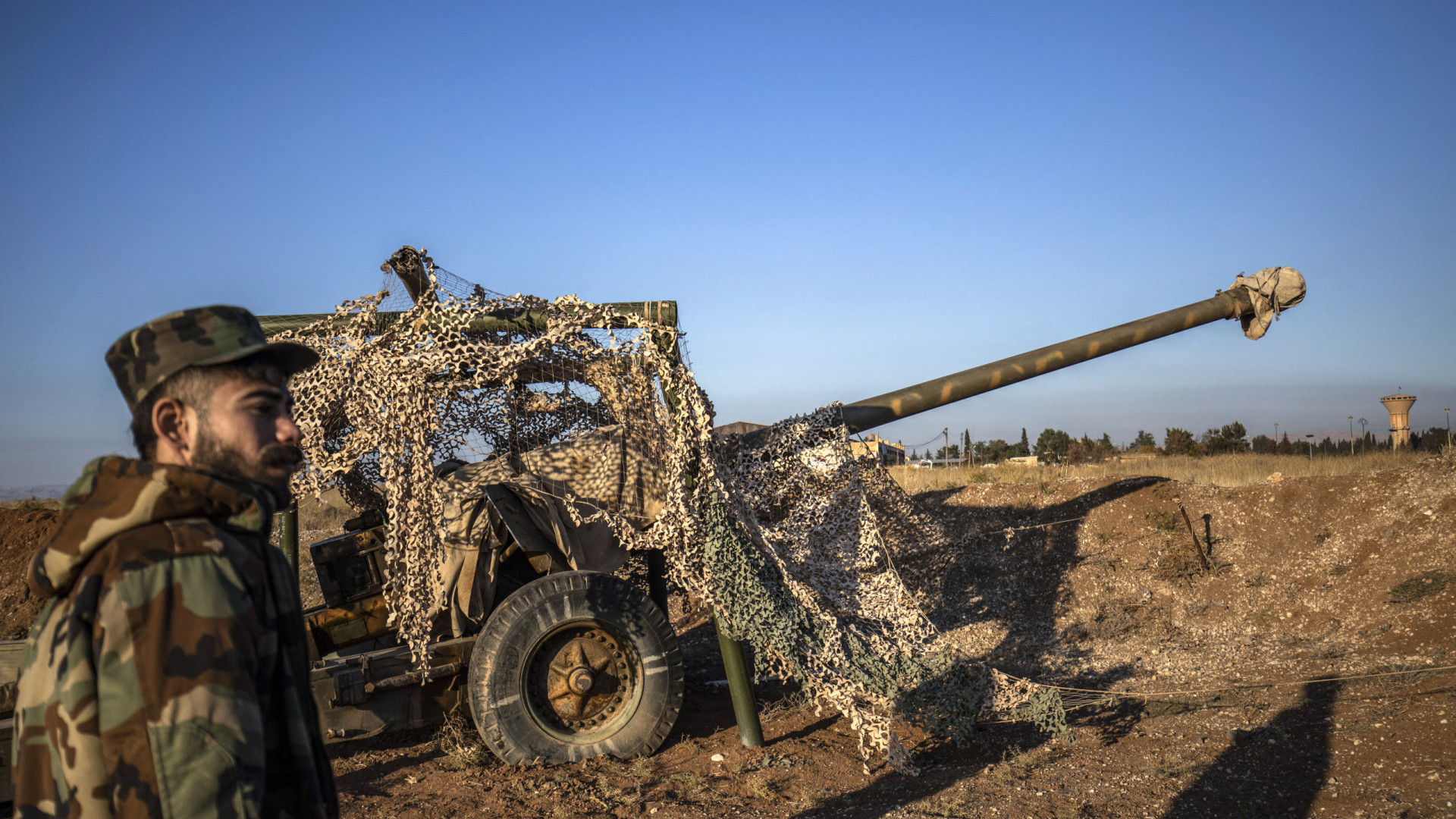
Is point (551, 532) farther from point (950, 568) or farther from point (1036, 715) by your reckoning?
point (950, 568)

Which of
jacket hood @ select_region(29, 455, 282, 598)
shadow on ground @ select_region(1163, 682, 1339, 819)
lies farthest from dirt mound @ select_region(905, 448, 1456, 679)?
jacket hood @ select_region(29, 455, 282, 598)

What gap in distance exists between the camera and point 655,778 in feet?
15.5

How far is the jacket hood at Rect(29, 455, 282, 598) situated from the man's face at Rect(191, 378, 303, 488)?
54 millimetres

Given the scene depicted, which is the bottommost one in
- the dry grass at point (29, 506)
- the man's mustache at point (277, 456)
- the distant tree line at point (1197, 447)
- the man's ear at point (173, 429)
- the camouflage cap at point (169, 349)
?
the distant tree line at point (1197, 447)

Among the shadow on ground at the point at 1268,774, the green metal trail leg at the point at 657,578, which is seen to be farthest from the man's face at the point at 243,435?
the green metal trail leg at the point at 657,578

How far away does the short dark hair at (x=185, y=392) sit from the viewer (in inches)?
59.1

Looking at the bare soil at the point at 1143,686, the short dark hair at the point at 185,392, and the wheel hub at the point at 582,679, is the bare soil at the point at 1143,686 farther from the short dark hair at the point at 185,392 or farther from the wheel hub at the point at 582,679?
the short dark hair at the point at 185,392

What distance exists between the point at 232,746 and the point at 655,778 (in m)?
3.74

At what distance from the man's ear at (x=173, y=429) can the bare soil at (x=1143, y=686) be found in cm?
336

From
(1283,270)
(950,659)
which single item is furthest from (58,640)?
(1283,270)

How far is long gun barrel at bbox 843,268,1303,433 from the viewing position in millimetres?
6234

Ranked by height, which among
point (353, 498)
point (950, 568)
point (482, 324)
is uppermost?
point (482, 324)

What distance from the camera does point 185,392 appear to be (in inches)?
59.6

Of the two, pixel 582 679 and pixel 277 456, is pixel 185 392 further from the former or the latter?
pixel 582 679
